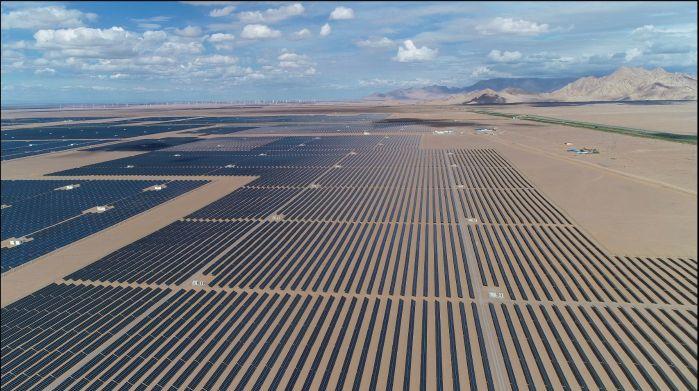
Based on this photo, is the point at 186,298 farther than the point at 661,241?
No

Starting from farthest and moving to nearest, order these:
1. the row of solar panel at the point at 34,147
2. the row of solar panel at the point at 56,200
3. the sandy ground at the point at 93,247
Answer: the row of solar panel at the point at 34,147
the row of solar panel at the point at 56,200
the sandy ground at the point at 93,247

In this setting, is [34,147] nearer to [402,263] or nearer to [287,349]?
[402,263]

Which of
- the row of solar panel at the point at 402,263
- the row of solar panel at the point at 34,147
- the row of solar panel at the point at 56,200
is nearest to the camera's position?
the row of solar panel at the point at 402,263

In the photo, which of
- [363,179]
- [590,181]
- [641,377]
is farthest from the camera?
[363,179]

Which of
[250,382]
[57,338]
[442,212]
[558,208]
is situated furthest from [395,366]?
[558,208]

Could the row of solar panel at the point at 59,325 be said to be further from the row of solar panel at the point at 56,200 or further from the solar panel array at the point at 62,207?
the row of solar panel at the point at 56,200

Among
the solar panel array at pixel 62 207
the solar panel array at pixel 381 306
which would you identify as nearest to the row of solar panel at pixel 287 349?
the solar panel array at pixel 381 306

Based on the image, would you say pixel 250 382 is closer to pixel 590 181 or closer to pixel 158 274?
pixel 158 274

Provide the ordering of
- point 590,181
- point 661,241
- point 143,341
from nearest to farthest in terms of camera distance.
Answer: point 143,341
point 661,241
point 590,181

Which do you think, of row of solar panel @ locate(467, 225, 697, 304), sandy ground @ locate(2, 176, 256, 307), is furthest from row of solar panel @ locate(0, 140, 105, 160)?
row of solar panel @ locate(467, 225, 697, 304)
